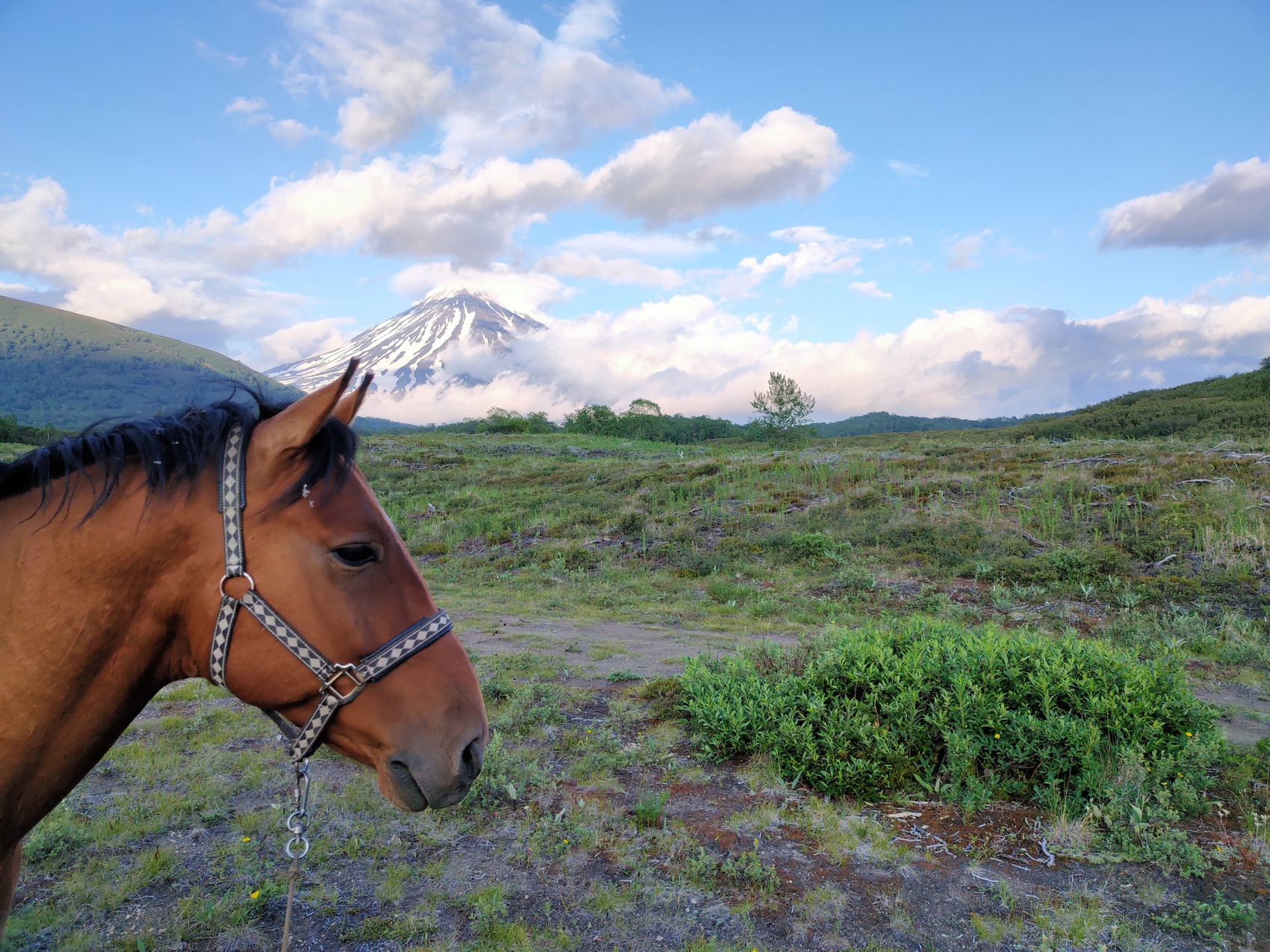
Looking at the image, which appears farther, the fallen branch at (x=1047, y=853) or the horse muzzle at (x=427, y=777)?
the fallen branch at (x=1047, y=853)

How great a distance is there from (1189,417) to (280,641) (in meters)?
37.8

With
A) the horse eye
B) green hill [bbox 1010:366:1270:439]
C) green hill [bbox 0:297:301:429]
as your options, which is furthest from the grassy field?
green hill [bbox 0:297:301:429]

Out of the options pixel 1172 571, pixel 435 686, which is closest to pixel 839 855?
pixel 435 686

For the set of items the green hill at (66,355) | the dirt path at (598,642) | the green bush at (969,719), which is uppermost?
the green hill at (66,355)

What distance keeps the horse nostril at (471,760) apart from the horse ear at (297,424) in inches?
35.1

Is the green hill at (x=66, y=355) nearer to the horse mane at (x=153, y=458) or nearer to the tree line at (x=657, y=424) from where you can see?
→ the tree line at (x=657, y=424)

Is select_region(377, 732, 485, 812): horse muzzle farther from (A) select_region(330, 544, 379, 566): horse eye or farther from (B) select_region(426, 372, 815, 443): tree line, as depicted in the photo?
(B) select_region(426, 372, 815, 443): tree line

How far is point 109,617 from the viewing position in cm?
155

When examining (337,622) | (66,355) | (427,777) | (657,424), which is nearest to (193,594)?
(337,622)

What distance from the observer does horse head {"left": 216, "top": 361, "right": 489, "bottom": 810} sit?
1.57 m

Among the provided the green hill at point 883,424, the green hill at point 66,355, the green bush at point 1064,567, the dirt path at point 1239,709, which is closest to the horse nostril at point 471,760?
the dirt path at point 1239,709

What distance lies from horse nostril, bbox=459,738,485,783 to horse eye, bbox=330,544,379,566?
21.8 inches

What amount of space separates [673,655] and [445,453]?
25.6 meters

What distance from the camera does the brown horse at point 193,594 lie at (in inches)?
59.9
